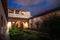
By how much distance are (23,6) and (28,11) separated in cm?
186

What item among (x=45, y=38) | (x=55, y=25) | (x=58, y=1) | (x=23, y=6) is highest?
(x=23, y=6)

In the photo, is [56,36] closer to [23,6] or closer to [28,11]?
[28,11]

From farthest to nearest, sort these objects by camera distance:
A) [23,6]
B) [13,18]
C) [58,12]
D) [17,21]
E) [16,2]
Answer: [16,2], [23,6], [17,21], [13,18], [58,12]

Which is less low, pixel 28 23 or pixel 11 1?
pixel 11 1

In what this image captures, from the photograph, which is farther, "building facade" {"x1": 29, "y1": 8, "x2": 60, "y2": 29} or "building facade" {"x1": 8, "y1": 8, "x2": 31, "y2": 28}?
"building facade" {"x1": 8, "y1": 8, "x2": 31, "y2": 28}

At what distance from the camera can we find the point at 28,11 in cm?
1231

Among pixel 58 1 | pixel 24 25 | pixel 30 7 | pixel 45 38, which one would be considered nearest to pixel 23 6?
pixel 30 7

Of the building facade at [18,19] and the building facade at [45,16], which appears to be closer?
the building facade at [45,16]

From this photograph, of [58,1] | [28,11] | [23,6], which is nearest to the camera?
[58,1]

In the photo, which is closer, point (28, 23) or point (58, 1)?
point (58, 1)

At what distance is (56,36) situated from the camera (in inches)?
149

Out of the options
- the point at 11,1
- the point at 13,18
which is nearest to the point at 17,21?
the point at 13,18

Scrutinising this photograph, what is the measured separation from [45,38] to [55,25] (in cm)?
99

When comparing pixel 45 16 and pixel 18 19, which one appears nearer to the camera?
pixel 45 16
